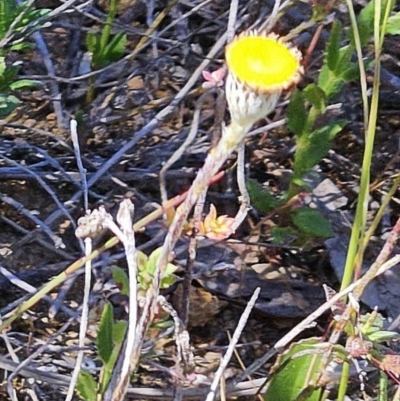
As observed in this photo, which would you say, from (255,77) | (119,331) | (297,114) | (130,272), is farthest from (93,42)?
(255,77)

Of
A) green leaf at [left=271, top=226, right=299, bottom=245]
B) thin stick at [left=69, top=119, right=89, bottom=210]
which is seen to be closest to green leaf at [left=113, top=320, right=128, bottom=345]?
thin stick at [left=69, top=119, right=89, bottom=210]

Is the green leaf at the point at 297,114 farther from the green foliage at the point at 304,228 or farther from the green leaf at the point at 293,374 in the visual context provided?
the green leaf at the point at 293,374

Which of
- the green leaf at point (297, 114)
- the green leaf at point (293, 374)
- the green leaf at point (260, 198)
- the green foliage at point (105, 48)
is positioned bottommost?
the green leaf at point (293, 374)

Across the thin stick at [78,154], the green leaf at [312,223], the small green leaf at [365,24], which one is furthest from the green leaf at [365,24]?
the thin stick at [78,154]

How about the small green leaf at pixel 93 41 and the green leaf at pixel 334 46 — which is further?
the small green leaf at pixel 93 41

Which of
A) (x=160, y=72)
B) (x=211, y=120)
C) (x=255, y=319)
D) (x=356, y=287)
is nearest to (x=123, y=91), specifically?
(x=160, y=72)

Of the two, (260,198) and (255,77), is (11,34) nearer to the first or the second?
(260,198)

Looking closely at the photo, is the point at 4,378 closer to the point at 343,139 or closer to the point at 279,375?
the point at 279,375
